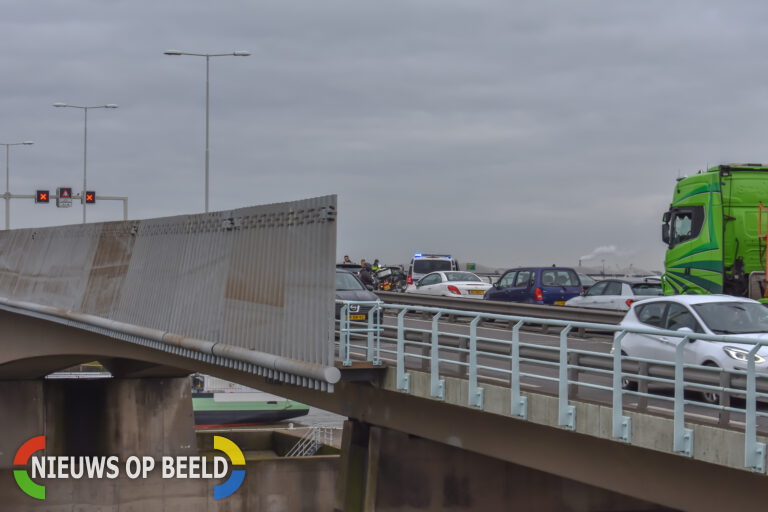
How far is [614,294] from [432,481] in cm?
1577

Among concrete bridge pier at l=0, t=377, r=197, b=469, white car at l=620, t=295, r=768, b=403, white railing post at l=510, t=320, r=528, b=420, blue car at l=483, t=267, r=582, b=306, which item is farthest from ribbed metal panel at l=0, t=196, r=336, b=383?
concrete bridge pier at l=0, t=377, r=197, b=469

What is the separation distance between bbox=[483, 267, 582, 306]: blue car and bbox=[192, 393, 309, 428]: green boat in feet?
154

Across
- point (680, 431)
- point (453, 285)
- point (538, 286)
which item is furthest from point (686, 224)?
point (680, 431)

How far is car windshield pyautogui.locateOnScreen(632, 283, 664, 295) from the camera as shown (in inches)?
1195

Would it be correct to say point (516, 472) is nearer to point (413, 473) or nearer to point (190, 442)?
point (413, 473)

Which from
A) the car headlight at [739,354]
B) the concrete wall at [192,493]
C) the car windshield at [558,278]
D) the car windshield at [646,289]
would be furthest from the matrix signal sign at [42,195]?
the car headlight at [739,354]

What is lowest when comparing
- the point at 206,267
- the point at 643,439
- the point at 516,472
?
the point at 516,472

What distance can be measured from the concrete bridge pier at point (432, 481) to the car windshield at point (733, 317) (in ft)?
12.6

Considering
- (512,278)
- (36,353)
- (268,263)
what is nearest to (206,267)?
(268,263)

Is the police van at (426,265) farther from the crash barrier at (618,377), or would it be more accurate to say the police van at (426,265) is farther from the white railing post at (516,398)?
the white railing post at (516,398)

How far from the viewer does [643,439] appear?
1047cm

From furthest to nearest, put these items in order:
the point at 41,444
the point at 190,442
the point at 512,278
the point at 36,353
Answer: the point at 190,442
the point at 41,444
the point at 512,278
the point at 36,353

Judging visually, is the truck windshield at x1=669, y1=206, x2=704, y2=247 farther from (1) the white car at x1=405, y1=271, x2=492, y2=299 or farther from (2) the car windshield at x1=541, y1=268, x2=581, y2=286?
(1) the white car at x1=405, y1=271, x2=492, y2=299

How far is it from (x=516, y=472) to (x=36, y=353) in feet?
60.6
